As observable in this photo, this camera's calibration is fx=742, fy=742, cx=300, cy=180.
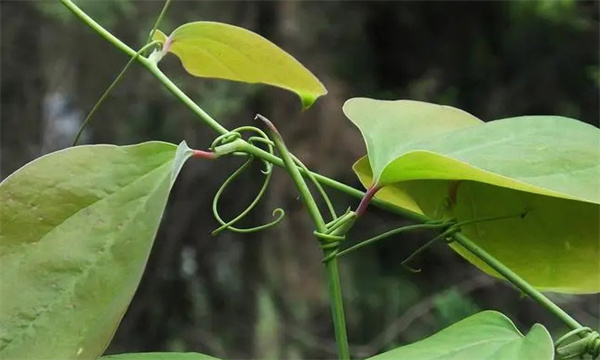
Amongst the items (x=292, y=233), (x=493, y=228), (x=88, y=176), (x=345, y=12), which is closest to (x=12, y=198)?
(x=88, y=176)

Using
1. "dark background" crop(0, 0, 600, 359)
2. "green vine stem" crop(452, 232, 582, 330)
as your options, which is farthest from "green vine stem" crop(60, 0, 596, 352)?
"dark background" crop(0, 0, 600, 359)

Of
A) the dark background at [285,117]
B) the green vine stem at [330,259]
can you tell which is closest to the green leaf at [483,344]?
the green vine stem at [330,259]

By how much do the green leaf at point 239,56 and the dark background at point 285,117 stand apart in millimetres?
699

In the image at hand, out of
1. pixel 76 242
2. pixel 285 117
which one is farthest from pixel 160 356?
pixel 285 117

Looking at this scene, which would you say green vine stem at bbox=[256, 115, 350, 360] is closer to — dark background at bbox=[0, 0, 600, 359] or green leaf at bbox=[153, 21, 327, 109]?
green leaf at bbox=[153, 21, 327, 109]

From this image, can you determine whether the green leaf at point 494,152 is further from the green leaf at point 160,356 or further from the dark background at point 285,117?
the dark background at point 285,117

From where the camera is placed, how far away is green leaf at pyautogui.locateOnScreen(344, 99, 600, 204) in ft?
0.65

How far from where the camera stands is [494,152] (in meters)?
0.21

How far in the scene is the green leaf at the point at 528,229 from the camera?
25cm

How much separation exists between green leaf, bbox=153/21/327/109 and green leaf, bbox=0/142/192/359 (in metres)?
0.06

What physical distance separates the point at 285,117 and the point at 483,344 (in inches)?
31.7

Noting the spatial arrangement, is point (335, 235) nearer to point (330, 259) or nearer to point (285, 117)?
point (330, 259)

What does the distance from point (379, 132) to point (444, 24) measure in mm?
994

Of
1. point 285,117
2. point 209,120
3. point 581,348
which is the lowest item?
A: point 581,348
